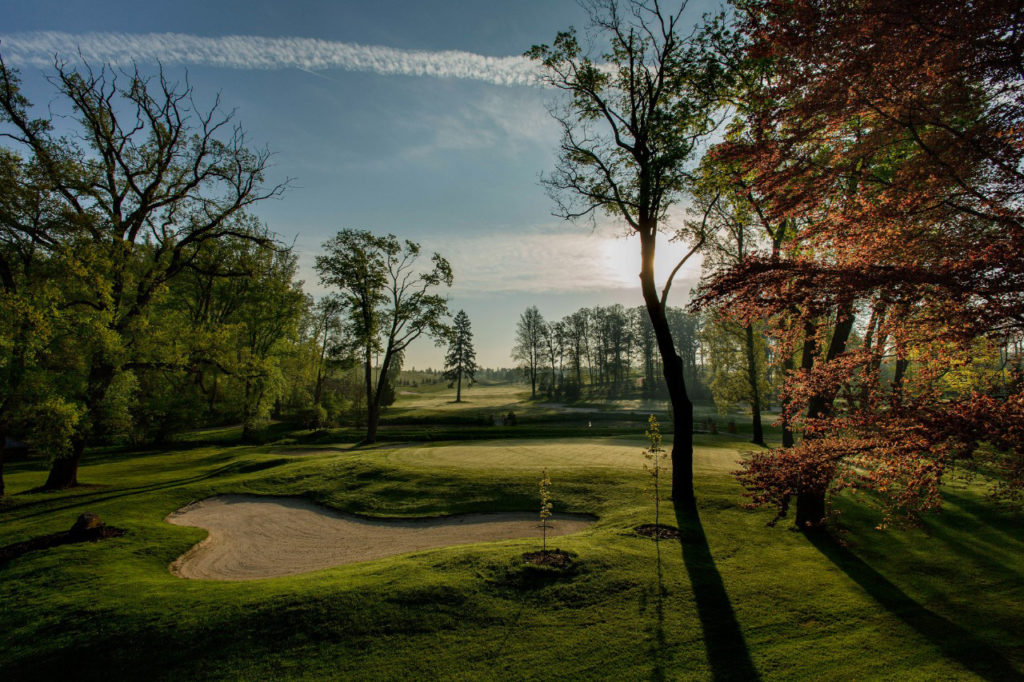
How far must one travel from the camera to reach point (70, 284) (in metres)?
15.8

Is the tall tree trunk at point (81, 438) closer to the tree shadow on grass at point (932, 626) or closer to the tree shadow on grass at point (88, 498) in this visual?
the tree shadow on grass at point (88, 498)

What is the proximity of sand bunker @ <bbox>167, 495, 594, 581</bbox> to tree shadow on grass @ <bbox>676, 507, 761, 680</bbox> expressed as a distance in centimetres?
341

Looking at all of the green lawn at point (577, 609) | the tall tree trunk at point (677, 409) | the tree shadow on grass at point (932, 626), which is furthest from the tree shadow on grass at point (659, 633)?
the tall tree trunk at point (677, 409)

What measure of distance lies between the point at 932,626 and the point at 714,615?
10.3 ft

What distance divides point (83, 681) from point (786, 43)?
525 inches

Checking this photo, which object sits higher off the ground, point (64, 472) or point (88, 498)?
point (64, 472)

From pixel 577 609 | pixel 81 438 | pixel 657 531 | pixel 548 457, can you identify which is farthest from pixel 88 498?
pixel 657 531

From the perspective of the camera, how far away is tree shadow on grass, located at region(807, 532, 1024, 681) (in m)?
5.37

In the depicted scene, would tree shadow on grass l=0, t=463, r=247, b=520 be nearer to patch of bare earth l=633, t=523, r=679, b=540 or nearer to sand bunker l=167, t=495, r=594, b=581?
sand bunker l=167, t=495, r=594, b=581

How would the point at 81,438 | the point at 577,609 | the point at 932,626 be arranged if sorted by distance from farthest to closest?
1. the point at 81,438
2. the point at 577,609
3. the point at 932,626

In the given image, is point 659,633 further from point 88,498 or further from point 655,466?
point 88,498

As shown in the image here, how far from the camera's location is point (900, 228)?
5934 millimetres

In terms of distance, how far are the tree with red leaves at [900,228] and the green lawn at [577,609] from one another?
2245mm

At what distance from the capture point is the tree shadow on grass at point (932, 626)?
17.6 ft
